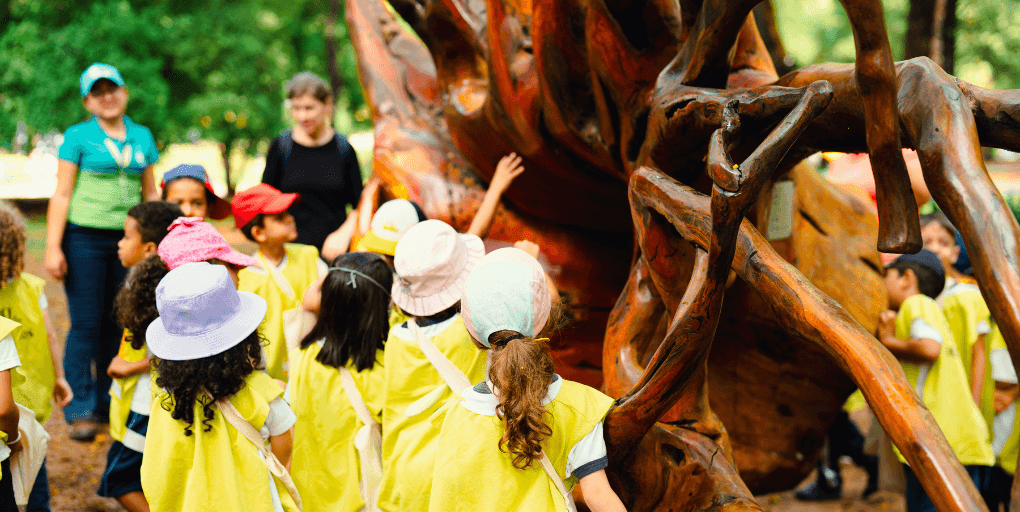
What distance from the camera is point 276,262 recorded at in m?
4.14

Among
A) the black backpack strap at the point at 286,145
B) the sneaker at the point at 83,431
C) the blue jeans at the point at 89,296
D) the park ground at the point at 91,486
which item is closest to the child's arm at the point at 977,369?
the park ground at the point at 91,486

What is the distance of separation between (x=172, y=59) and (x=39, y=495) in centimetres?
1367

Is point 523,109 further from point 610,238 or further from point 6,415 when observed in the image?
point 6,415

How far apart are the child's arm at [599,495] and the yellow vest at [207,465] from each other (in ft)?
3.65

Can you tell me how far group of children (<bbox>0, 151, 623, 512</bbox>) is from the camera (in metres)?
2.12

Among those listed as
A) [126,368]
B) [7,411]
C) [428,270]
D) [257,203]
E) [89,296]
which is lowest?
[89,296]

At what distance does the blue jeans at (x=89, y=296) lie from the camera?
468cm

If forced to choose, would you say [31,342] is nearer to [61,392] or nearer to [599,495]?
[61,392]

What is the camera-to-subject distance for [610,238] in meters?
4.93

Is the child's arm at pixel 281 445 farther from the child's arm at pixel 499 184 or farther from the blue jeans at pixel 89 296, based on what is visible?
the blue jeans at pixel 89 296

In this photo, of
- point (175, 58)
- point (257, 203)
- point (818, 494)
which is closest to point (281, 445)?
point (257, 203)

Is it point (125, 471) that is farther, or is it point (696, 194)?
point (125, 471)

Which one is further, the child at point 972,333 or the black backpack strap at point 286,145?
the black backpack strap at point 286,145

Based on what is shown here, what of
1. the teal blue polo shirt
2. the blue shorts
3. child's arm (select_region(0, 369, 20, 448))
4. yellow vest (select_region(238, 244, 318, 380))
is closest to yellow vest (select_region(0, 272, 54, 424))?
the blue shorts
